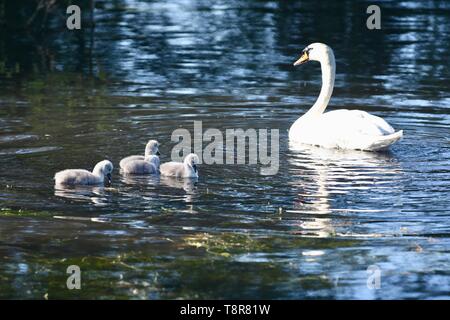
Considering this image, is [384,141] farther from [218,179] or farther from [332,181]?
[218,179]

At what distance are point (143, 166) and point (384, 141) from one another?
3.04 metres

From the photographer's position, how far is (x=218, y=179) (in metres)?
11.7

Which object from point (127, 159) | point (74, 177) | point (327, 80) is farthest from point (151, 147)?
point (327, 80)

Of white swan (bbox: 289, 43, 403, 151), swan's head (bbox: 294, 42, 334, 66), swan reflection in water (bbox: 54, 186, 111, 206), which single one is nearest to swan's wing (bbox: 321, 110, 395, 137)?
white swan (bbox: 289, 43, 403, 151)

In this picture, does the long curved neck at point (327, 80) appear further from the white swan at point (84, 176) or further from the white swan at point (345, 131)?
the white swan at point (84, 176)

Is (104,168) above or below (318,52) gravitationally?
below

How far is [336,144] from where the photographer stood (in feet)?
44.5

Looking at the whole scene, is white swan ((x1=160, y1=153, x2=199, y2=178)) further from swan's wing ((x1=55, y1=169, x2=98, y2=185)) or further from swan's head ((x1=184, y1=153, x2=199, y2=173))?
swan's wing ((x1=55, y1=169, x2=98, y2=185))

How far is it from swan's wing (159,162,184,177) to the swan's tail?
8.74ft

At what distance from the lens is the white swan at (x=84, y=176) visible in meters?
11.1

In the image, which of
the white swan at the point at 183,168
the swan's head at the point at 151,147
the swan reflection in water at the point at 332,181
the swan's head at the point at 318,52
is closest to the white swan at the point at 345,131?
the swan reflection in water at the point at 332,181

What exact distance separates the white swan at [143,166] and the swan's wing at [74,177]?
54cm

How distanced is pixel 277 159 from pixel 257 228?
3.18 meters
